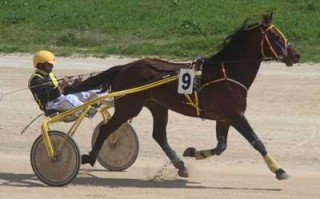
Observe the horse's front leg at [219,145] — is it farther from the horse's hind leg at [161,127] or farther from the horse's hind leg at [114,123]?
the horse's hind leg at [114,123]

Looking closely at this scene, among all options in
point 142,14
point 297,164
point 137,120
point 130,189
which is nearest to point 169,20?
point 142,14

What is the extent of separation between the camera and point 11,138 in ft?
39.9

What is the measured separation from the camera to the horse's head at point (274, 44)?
30.2 ft

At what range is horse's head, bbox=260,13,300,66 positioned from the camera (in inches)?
363

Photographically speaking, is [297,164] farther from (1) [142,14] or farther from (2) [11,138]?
(1) [142,14]

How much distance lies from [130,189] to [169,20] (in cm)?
1346

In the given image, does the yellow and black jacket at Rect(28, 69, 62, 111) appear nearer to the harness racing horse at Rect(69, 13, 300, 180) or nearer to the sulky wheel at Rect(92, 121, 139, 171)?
the harness racing horse at Rect(69, 13, 300, 180)

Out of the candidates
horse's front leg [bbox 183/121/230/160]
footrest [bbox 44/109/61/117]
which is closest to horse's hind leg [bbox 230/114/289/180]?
horse's front leg [bbox 183/121/230/160]

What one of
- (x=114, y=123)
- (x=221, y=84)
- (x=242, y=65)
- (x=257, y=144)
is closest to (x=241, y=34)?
(x=242, y=65)

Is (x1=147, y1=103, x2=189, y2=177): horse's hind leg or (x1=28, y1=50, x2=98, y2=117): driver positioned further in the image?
(x1=147, y1=103, x2=189, y2=177): horse's hind leg

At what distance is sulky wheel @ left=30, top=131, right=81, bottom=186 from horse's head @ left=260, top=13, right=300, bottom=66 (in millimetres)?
2294

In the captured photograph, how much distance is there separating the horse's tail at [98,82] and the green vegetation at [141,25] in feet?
29.9

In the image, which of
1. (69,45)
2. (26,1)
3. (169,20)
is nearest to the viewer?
(69,45)

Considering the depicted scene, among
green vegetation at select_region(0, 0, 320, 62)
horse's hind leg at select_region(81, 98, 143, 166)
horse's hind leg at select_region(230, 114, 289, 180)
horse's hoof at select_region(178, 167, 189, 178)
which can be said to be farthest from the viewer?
green vegetation at select_region(0, 0, 320, 62)
